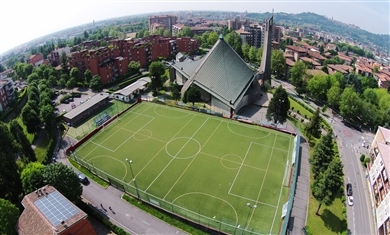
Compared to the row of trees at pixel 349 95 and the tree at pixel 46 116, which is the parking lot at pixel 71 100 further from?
the row of trees at pixel 349 95

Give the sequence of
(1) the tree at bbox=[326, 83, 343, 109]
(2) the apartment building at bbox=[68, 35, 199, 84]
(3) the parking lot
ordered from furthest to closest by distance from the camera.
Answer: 1. (2) the apartment building at bbox=[68, 35, 199, 84]
2. (1) the tree at bbox=[326, 83, 343, 109]
3. (3) the parking lot

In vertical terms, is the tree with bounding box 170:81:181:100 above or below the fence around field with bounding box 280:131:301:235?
above

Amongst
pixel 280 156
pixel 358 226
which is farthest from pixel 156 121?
pixel 358 226

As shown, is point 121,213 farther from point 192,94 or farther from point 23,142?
point 192,94

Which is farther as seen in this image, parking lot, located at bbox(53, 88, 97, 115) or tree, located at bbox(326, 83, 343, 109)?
tree, located at bbox(326, 83, 343, 109)

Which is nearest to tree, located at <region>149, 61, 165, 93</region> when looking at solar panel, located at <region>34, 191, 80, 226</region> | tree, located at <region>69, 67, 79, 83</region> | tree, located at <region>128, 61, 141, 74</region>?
tree, located at <region>128, 61, 141, 74</region>

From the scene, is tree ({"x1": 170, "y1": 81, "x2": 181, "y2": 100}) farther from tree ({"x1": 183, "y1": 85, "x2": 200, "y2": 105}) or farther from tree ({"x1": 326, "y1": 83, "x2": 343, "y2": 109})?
tree ({"x1": 326, "y1": 83, "x2": 343, "y2": 109})

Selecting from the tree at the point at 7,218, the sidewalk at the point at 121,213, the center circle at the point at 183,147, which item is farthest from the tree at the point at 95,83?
the tree at the point at 7,218

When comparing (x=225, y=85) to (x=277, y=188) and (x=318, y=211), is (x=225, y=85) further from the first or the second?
(x=318, y=211)
